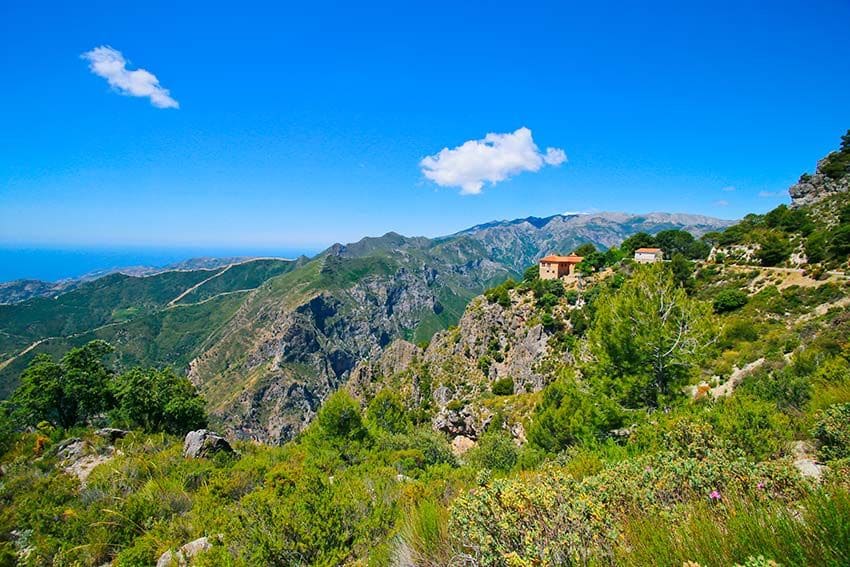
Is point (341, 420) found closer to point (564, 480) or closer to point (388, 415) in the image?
point (388, 415)

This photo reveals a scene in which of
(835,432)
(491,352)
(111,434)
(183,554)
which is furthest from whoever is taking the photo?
(491,352)

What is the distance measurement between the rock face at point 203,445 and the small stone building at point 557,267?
5857 centimetres

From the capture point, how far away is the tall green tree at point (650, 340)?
45.5 feet

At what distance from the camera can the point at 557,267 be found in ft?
215

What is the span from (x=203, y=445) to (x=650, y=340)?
17820mm

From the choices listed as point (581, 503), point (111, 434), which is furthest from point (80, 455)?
point (581, 503)

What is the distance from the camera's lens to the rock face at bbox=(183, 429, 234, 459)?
45.1ft

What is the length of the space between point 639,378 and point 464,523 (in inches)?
521

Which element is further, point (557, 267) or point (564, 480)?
point (557, 267)

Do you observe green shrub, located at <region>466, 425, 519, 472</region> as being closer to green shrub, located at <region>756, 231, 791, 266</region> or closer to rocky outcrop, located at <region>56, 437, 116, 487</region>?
rocky outcrop, located at <region>56, 437, 116, 487</region>

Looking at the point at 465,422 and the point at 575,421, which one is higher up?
the point at 575,421

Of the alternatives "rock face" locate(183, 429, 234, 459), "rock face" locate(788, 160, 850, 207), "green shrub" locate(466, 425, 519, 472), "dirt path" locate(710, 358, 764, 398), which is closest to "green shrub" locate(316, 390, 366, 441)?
"rock face" locate(183, 429, 234, 459)

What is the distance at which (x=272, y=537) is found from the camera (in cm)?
545

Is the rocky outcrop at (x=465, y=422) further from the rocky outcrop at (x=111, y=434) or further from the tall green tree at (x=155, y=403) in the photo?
the rocky outcrop at (x=111, y=434)
